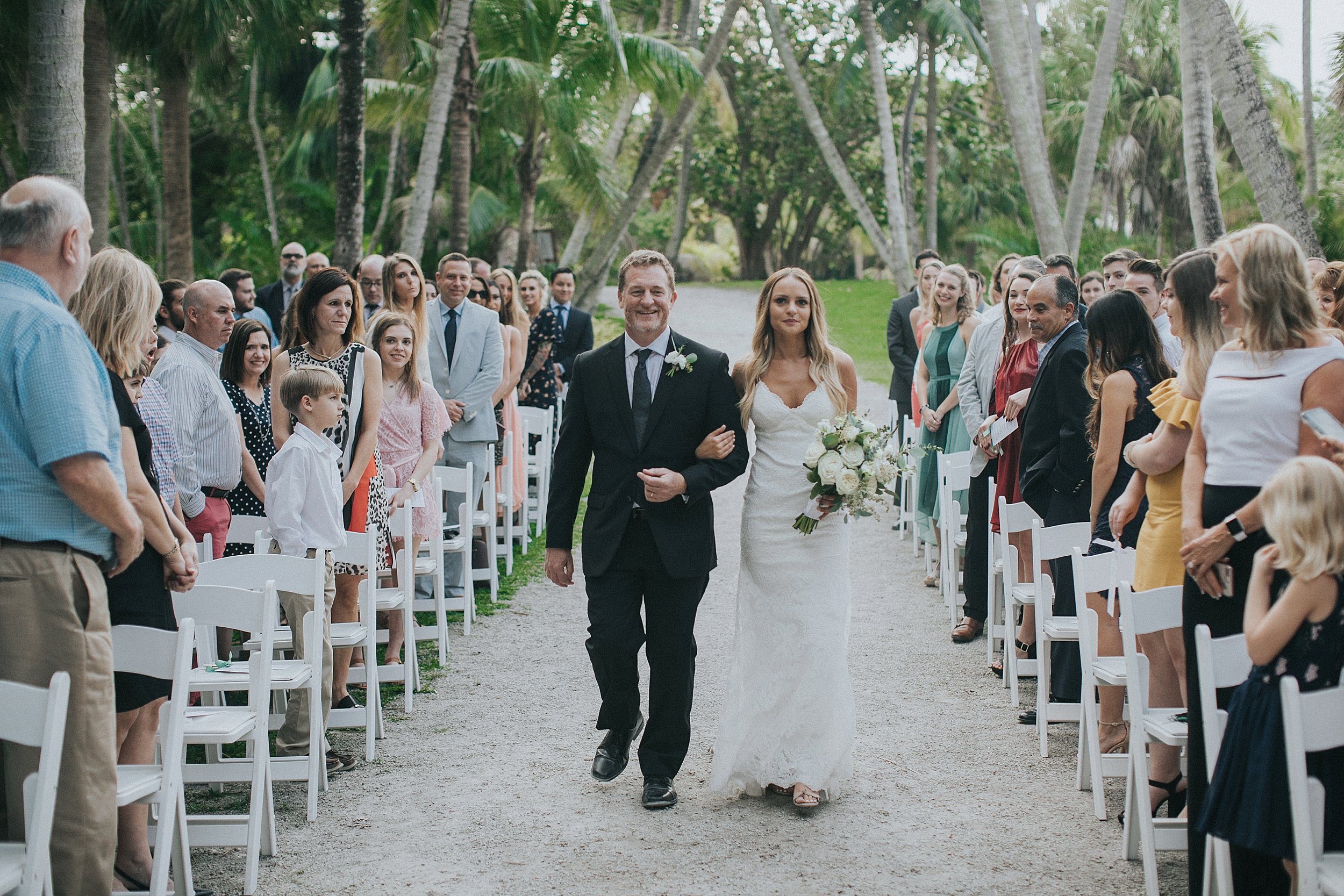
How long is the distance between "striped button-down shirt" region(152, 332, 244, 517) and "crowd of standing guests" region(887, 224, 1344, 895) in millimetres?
3408

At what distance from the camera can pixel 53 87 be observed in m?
7.18

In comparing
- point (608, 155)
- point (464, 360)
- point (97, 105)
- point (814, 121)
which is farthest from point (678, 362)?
point (814, 121)

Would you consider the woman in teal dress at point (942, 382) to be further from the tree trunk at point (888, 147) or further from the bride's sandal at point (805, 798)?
the tree trunk at point (888, 147)

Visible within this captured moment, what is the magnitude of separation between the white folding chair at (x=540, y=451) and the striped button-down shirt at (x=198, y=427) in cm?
478

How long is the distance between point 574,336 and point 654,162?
11.6 metres

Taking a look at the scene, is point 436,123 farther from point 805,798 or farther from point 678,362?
point 805,798

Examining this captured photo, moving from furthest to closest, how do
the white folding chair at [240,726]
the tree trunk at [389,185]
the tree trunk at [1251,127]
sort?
the tree trunk at [389,185] → the tree trunk at [1251,127] → the white folding chair at [240,726]

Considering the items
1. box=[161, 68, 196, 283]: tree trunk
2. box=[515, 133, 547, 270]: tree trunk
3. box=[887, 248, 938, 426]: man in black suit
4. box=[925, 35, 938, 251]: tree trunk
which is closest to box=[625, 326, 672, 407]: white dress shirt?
box=[887, 248, 938, 426]: man in black suit

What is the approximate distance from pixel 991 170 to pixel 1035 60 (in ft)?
59.8

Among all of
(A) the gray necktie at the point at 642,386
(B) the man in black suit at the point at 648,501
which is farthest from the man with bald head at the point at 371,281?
(A) the gray necktie at the point at 642,386

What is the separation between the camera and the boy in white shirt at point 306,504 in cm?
535

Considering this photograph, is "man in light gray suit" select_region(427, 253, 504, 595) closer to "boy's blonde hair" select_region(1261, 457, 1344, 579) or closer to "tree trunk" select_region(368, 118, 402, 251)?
"boy's blonde hair" select_region(1261, 457, 1344, 579)

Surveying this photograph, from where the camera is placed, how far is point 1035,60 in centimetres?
2411

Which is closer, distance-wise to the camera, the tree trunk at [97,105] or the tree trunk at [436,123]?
the tree trunk at [436,123]
